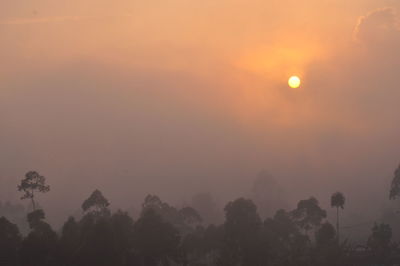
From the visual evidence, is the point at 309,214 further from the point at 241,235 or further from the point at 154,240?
the point at 154,240

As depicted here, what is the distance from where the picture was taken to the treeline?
67688mm

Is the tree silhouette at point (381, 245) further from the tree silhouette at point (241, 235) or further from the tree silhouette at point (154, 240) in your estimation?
the tree silhouette at point (154, 240)

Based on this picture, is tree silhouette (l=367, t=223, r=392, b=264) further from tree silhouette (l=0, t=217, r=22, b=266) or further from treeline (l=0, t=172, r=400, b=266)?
tree silhouette (l=0, t=217, r=22, b=266)

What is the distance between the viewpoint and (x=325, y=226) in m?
83.2

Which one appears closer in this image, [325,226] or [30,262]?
[30,262]

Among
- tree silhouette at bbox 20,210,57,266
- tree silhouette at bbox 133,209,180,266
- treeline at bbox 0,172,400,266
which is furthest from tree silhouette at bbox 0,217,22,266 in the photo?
tree silhouette at bbox 133,209,180,266

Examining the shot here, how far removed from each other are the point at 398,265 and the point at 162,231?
3546cm

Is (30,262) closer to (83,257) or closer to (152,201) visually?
(83,257)

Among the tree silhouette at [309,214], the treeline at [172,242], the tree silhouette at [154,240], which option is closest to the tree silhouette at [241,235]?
the treeline at [172,242]

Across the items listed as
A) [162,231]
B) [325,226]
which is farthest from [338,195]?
[162,231]

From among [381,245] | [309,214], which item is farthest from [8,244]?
[381,245]

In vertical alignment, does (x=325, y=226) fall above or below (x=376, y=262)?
above

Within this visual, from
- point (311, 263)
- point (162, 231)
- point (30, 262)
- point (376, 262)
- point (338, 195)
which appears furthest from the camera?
point (338, 195)

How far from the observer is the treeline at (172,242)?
6769 centimetres
